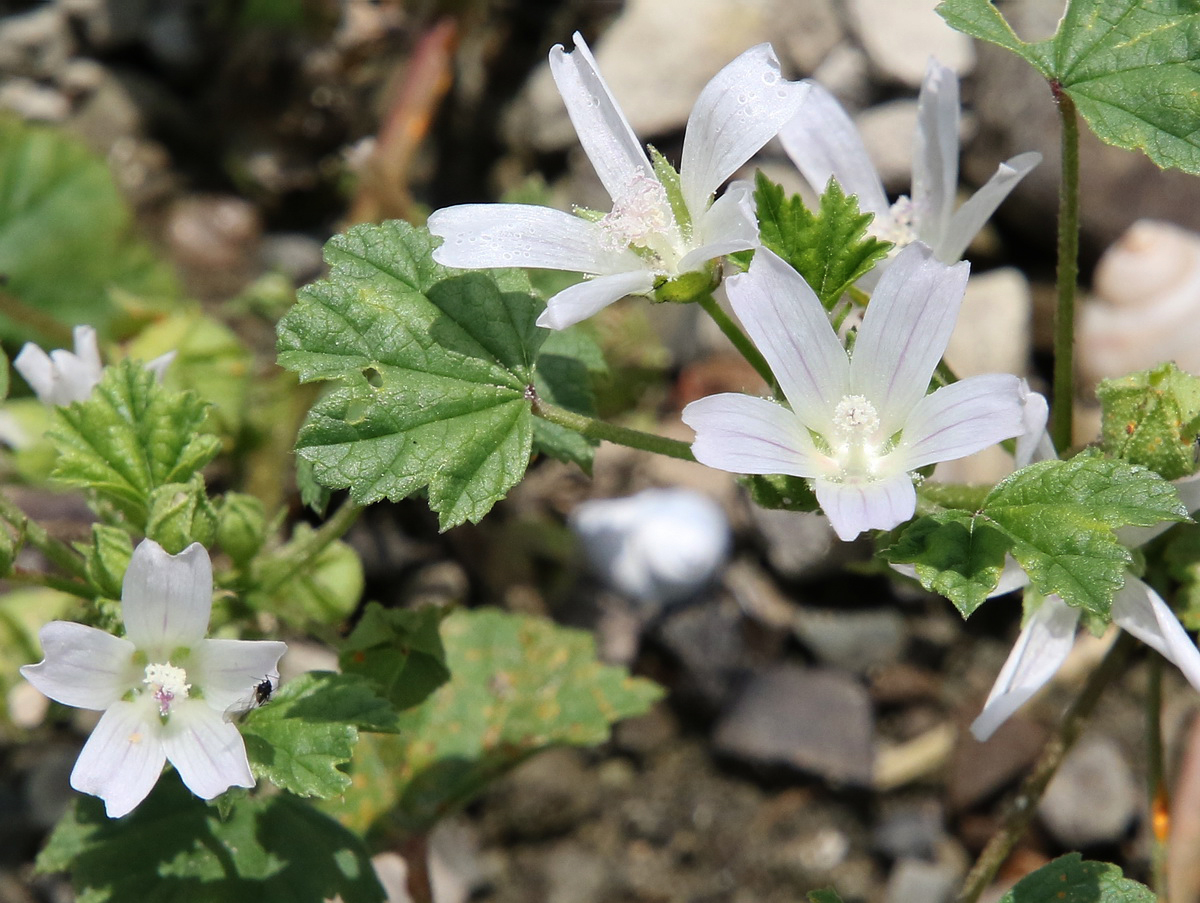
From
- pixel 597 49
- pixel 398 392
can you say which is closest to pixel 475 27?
pixel 597 49

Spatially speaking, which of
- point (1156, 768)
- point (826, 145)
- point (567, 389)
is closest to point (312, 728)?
point (567, 389)

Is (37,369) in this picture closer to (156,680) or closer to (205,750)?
(156,680)

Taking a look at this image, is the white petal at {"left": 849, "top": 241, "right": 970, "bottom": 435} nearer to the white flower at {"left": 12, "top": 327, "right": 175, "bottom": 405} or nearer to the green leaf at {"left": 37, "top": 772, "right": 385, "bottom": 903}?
the green leaf at {"left": 37, "top": 772, "right": 385, "bottom": 903}

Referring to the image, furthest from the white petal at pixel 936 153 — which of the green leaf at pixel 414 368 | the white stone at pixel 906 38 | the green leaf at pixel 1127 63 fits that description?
the white stone at pixel 906 38

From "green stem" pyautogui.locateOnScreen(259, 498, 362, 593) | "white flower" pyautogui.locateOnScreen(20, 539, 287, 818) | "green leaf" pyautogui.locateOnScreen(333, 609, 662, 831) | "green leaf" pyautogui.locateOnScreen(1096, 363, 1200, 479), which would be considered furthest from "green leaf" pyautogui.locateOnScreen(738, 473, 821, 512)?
"green leaf" pyautogui.locateOnScreen(333, 609, 662, 831)

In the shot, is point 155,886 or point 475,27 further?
point 475,27

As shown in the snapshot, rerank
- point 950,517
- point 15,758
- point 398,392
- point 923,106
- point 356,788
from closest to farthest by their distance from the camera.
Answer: point 950,517 < point 398,392 < point 923,106 < point 356,788 < point 15,758

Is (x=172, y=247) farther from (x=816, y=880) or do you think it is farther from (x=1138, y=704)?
(x=1138, y=704)
